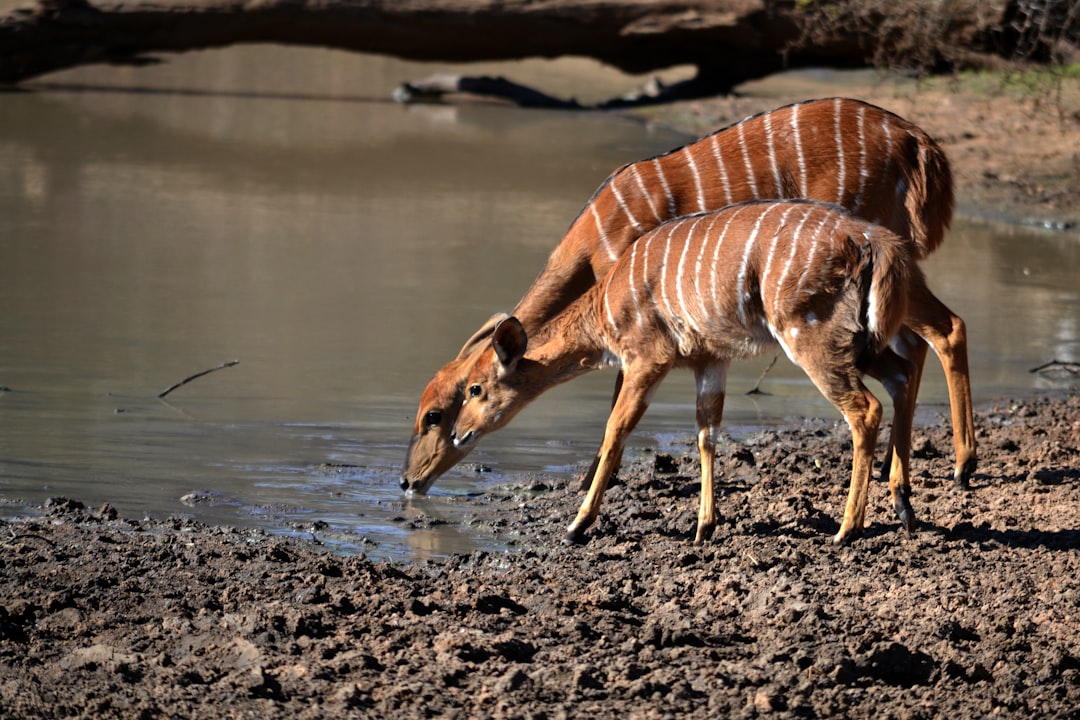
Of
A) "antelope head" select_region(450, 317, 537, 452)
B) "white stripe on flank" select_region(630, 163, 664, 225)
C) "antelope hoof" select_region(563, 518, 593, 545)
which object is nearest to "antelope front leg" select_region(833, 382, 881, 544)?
"antelope hoof" select_region(563, 518, 593, 545)

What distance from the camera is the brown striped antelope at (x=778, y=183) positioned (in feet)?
21.0

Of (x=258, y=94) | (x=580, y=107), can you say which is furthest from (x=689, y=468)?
(x=258, y=94)

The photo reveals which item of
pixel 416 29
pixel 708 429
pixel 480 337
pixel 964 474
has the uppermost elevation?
pixel 416 29

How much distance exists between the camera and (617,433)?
5.50 m

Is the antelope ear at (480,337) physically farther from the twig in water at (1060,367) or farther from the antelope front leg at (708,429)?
the twig in water at (1060,367)

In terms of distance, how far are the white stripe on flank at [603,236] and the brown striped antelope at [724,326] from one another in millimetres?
498

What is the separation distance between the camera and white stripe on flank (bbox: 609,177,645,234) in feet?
21.1

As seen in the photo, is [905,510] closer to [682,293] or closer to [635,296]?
[682,293]

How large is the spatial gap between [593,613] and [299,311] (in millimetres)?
5136

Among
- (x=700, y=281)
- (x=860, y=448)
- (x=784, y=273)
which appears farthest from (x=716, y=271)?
(x=860, y=448)

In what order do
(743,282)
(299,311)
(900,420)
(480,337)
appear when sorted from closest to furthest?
(743,282), (900,420), (480,337), (299,311)

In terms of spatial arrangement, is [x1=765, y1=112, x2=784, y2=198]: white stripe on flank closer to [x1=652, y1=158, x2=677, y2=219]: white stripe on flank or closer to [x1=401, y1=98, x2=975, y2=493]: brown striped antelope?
[x1=401, y1=98, x2=975, y2=493]: brown striped antelope

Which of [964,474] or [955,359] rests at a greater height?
[955,359]

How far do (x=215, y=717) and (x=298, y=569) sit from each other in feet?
4.03
